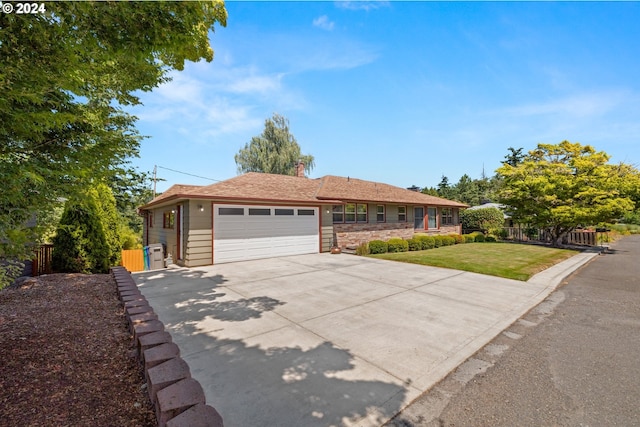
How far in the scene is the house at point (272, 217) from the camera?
10.6 m

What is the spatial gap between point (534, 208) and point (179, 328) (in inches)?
841

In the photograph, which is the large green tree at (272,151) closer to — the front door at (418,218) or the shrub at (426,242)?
the front door at (418,218)

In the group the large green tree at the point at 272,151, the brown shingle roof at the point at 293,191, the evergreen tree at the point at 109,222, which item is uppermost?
the large green tree at the point at 272,151

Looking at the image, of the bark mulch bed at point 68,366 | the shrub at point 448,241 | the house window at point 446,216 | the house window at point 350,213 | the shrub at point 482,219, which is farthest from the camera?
the shrub at point 482,219

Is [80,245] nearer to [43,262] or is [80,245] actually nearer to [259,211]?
[43,262]

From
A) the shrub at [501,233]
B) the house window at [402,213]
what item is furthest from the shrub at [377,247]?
the shrub at [501,233]

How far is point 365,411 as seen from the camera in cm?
257

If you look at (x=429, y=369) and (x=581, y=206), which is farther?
(x=581, y=206)

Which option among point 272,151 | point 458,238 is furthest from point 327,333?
point 272,151

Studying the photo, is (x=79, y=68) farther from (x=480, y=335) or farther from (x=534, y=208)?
(x=534, y=208)

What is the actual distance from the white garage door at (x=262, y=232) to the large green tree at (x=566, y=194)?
48.1 feet

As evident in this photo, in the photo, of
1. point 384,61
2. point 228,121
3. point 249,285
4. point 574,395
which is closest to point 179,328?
point 249,285

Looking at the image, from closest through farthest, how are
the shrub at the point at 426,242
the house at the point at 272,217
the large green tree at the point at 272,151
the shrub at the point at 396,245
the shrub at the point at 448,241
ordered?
the house at the point at 272,217
the shrub at the point at 396,245
the shrub at the point at 426,242
the shrub at the point at 448,241
the large green tree at the point at 272,151

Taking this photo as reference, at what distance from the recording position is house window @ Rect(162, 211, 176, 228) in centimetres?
1224
